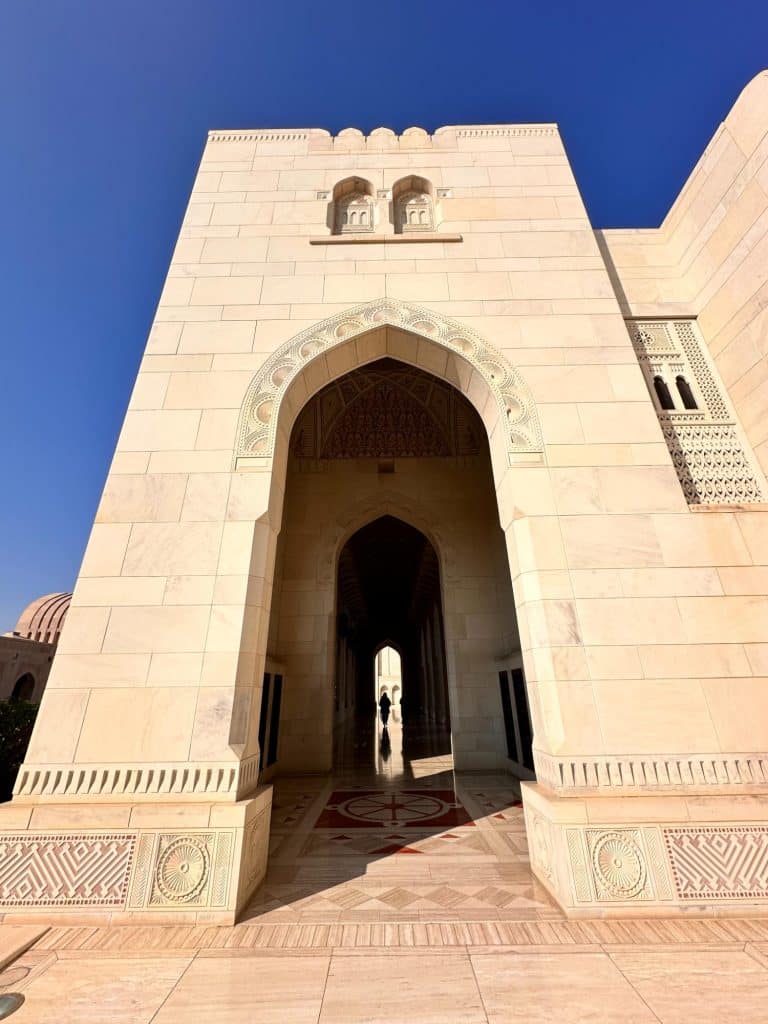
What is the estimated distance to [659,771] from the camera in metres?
2.53

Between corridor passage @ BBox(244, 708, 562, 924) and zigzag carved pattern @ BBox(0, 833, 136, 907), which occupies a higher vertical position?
zigzag carved pattern @ BBox(0, 833, 136, 907)

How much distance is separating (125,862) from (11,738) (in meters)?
4.75

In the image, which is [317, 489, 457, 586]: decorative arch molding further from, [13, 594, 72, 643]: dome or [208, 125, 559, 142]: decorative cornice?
[13, 594, 72, 643]: dome

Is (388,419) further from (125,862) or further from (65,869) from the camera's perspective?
(65,869)

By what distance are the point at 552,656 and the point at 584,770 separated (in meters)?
0.64

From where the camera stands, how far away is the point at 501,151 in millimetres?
5066

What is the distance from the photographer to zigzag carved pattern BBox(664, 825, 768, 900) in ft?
7.47

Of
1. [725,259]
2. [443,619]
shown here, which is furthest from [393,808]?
[725,259]

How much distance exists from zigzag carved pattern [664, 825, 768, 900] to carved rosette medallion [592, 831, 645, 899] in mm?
187

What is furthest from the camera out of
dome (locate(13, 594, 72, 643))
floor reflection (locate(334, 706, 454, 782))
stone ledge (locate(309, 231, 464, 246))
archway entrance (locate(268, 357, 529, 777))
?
dome (locate(13, 594, 72, 643))

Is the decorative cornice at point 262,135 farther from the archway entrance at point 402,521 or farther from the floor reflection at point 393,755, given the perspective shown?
the floor reflection at point 393,755

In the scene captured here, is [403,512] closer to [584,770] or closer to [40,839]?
[584,770]

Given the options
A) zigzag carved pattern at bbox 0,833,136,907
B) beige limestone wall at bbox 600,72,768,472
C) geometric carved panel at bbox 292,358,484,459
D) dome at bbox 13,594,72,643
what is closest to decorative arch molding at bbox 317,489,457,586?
geometric carved panel at bbox 292,358,484,459

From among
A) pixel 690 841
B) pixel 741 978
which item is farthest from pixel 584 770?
pixel 741 978
